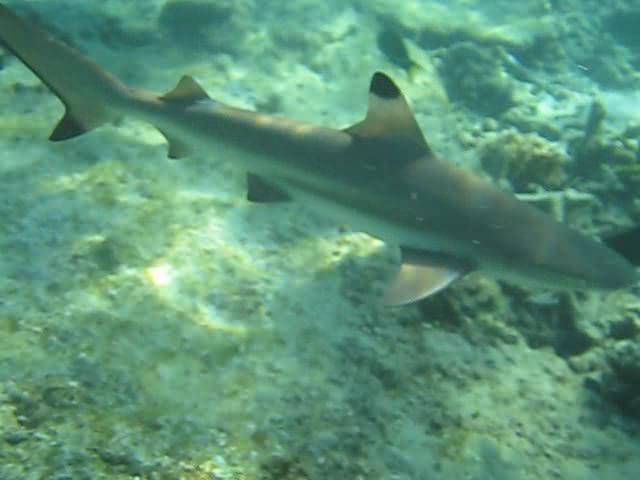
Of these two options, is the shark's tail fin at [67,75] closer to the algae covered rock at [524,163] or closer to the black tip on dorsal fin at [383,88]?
the black tip on dorsal fin at [383,88]

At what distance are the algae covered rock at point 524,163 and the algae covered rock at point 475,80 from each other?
2.34 m

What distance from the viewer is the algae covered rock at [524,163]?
20.0 feet

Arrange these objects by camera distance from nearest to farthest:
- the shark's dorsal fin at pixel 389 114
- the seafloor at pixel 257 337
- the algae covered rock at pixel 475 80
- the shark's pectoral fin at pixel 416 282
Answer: the seafloor at pixel 257 337 < the shark's pectoral fin at pixel 416 282 < the shark's dorsal fin at pixel 389 114 < the algae covered rock at pixel 475 80

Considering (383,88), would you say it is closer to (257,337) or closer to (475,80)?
(257,337)

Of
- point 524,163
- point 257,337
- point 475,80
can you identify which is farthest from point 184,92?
point 475,80

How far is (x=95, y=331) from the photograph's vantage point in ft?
10.1

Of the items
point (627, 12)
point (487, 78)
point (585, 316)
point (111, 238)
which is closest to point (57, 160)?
point (111, 238)

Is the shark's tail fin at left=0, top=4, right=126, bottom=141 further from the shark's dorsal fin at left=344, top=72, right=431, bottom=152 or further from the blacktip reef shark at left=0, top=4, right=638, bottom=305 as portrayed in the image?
the shark's dorsal fin at left=344, top=72, right=431, bottom=152

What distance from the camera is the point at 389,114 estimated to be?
3523mm

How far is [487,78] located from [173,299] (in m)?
7.04

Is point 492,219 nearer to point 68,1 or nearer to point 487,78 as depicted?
point 487,78

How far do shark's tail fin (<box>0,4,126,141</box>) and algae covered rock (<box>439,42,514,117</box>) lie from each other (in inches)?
235

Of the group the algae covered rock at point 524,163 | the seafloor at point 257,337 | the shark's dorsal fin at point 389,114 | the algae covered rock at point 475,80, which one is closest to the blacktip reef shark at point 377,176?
the shark's dorsal fin at point 389,114

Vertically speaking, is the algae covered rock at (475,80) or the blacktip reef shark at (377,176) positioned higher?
the blacktip reef shark at (377,176)
